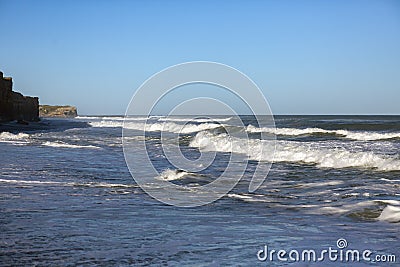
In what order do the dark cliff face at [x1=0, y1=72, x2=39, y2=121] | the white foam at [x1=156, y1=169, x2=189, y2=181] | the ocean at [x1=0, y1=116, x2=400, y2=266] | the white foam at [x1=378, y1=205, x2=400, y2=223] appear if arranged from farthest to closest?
the dark cliff face at [x1=0, y1=72, x2=39, y2=121]
the white foam at [x1=156, y1=169, x2=189, y2=181]
the white foam at [x1=378, y1=205, x2=400, y2=223]
the ocean at [x1=0, y1=116, x2=400, y2=266]

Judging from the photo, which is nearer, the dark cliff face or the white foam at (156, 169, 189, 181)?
the white foam at (156, 169, 189, 181)

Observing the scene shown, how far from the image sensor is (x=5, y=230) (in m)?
4.95

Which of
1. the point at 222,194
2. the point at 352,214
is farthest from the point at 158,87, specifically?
the point at 352,214

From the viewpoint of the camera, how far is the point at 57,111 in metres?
132

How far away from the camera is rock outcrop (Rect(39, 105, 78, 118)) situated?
431 feet

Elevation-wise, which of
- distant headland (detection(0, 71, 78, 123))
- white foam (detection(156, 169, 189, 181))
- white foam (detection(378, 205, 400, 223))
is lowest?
white foam (detection(378, 205, 400, 223))

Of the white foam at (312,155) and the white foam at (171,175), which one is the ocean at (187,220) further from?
the white foam at (312,155)

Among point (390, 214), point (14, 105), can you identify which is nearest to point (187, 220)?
point (390, 214)

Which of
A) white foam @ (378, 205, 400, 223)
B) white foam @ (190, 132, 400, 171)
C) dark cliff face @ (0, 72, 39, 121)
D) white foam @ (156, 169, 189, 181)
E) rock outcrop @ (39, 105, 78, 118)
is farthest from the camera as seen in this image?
rock outcrop @ (39, 105, 78, 118)

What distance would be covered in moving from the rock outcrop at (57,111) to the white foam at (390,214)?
427 ft

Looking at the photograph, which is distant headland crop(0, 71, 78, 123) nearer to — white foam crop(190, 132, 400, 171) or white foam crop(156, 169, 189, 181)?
white foam crop(190, 132, 400, 171)

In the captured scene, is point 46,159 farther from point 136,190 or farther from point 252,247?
point 252,247

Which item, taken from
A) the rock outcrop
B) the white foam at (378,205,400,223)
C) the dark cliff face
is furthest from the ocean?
the rock outcrop

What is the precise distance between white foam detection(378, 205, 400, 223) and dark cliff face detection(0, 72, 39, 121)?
42.1 m
